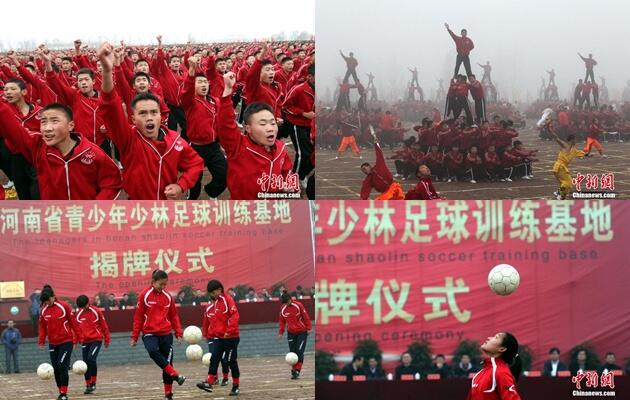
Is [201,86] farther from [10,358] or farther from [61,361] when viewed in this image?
[10,358]

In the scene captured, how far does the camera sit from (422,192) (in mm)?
12797

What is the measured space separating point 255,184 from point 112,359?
4.96 metres

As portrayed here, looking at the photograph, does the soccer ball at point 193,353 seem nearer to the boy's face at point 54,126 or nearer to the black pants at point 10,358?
the boy's face at point 54,126

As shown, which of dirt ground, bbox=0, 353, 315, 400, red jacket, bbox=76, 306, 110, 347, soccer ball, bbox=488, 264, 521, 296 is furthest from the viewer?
red jacket, bbox=76, 306, 110, 347

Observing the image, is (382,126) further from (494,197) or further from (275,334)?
(275,334)

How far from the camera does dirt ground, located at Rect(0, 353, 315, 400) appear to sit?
506 inches

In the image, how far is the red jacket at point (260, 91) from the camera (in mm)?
13195

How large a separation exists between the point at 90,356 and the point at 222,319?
179cm

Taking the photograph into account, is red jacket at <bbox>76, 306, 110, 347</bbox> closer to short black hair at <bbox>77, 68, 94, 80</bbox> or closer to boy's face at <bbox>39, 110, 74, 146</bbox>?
boy's face at <bbox>39, 110, 74, 146</bbox>

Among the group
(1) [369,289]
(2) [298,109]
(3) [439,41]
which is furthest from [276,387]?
(3) [439,41]

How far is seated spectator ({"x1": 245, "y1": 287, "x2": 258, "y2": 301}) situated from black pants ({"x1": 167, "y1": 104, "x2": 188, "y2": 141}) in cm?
413

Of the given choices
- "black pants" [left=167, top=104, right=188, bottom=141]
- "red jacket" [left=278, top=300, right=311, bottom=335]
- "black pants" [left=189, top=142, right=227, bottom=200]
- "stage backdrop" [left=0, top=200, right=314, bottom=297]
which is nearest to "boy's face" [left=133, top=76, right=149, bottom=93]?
"black pants" [left=167, top=104, right=188, bottom=141]

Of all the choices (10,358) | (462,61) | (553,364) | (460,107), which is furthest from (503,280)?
(10,358)

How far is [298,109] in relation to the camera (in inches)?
521
